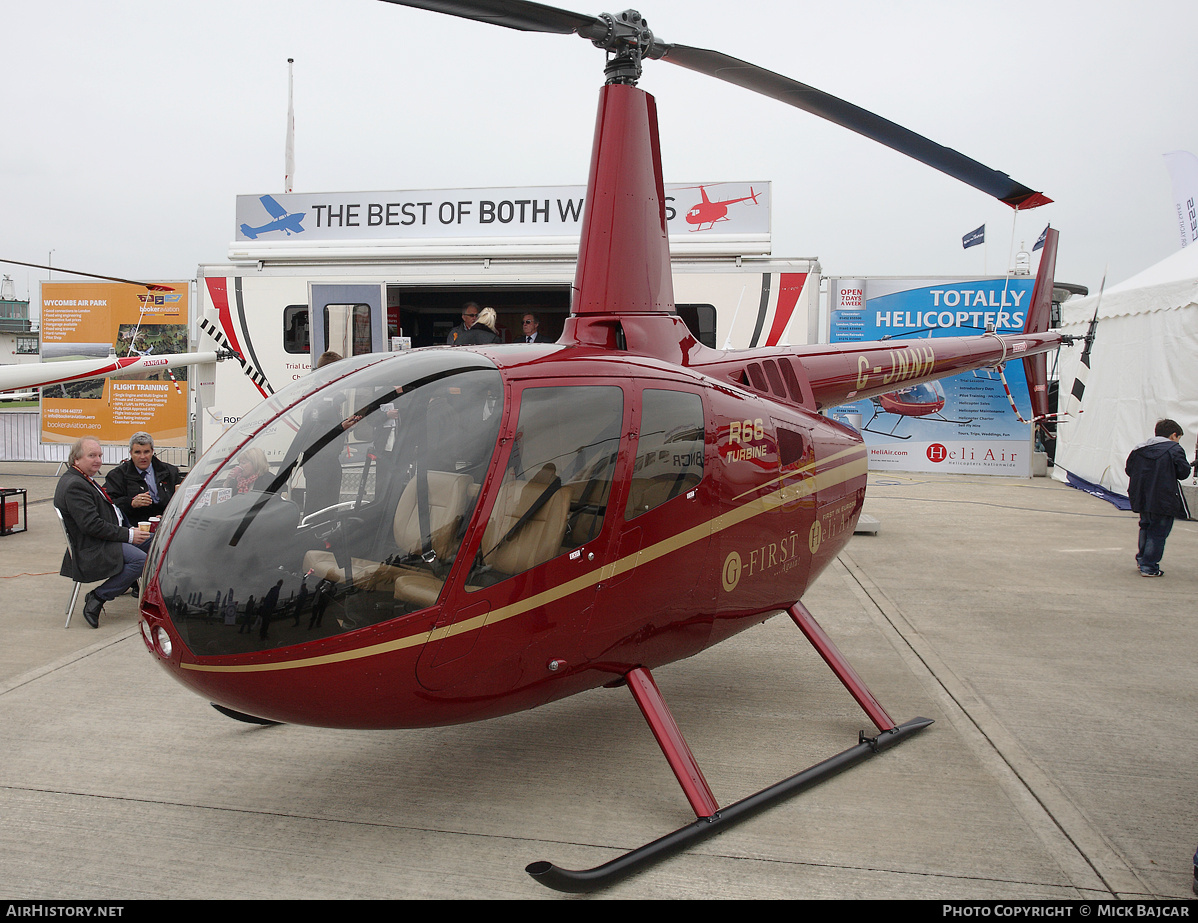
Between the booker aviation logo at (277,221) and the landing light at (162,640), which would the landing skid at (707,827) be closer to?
the landing light at (162,640)

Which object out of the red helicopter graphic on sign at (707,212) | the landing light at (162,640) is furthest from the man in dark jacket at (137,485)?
the red helicopter graphic on sign at (707,212)

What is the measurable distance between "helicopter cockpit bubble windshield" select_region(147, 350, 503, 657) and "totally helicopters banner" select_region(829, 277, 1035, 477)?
45.2 feet

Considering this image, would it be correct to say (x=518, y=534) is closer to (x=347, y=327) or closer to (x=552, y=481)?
(x=552, y=481)

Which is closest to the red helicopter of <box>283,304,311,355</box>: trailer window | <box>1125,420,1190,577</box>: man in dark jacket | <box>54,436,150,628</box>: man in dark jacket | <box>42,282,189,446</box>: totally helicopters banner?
<box>54,436,150,628</box>: man in dark jacket

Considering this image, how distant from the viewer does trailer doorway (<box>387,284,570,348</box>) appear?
32.3 feet

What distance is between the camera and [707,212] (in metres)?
8.52

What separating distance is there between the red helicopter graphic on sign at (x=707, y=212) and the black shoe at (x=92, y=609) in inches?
247

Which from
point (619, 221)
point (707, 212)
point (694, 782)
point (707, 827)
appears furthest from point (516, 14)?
point (707, 212)

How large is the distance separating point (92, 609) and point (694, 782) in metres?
4.81

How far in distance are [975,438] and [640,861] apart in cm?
1478

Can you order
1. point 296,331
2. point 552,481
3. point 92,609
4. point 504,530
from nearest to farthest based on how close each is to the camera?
point 504,530 → point 552,481 → point 92,609 → point 296,331

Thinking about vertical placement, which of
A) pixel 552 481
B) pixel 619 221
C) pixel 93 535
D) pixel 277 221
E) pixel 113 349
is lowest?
pixel 93 535

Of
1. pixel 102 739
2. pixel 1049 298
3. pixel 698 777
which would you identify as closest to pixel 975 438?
pixel 1049 298

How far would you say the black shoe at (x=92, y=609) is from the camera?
231 inches
